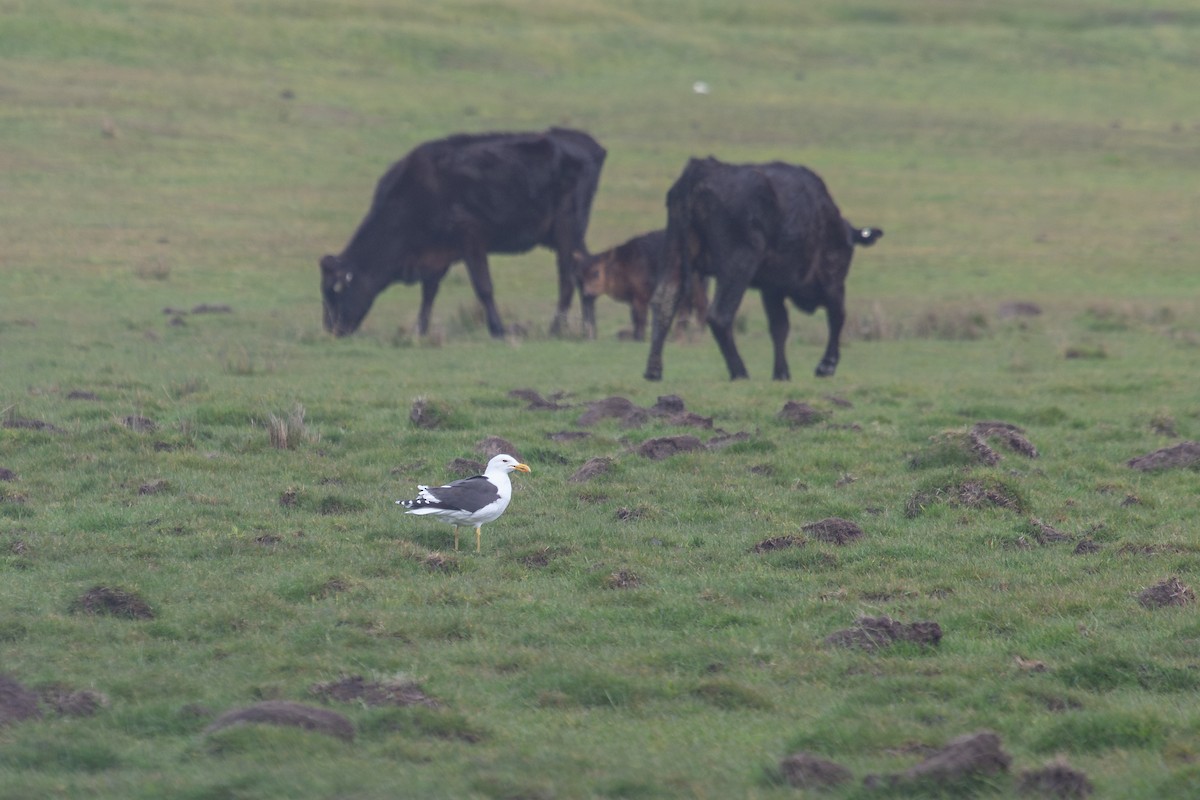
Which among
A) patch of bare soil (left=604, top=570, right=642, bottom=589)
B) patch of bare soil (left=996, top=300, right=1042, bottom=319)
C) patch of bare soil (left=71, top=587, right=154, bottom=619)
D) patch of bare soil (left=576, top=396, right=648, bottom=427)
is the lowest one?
patch of bare soil (left=996, top=300, right=1042, bottom=319)

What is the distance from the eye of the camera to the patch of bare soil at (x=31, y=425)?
12844 mm

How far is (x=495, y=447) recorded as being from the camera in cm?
1230

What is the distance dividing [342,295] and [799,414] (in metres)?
10.3

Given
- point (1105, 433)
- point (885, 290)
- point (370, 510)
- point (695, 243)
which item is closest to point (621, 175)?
point (885, 290)

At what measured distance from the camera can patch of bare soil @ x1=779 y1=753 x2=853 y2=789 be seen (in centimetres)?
627

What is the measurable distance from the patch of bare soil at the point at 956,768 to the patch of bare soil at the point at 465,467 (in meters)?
5.92

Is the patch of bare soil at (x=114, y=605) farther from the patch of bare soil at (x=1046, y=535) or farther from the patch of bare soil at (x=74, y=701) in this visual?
the patch of bare soil at (x=1046, y=535)

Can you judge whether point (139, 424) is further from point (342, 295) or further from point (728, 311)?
point (342, 295)

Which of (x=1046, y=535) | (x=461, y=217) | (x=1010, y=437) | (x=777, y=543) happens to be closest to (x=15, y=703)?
(x=777, y=543)

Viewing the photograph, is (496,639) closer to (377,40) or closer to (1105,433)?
(1105,433)

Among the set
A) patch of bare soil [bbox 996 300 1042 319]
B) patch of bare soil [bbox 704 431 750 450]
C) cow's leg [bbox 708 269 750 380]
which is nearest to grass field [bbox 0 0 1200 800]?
patch of bare soil [bbox 704 431 750 450]

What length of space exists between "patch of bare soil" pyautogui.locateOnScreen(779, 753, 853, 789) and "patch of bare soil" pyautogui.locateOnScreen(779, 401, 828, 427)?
26.1ft

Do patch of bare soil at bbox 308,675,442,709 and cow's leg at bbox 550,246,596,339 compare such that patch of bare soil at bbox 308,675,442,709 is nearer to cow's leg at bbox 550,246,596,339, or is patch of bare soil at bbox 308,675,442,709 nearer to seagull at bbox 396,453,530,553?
seagull at bbox 396,453,530,553

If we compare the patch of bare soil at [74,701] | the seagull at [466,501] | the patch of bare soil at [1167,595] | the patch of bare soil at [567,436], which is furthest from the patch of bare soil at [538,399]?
the patch of bare soil at [74,701]
